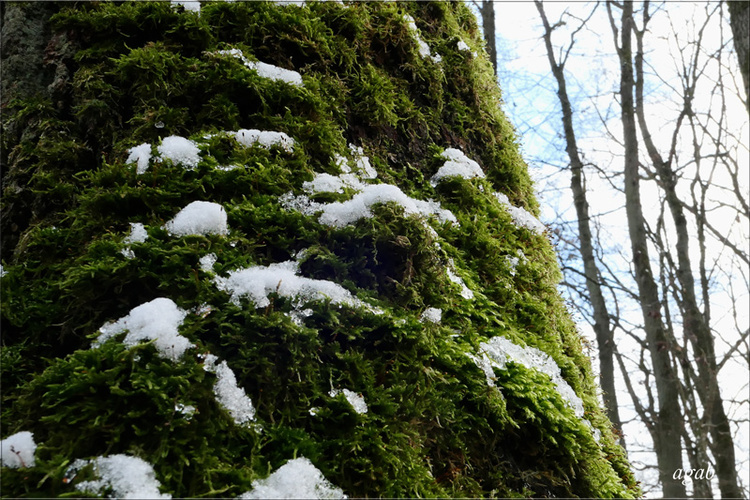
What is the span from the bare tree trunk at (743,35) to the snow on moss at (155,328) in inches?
155

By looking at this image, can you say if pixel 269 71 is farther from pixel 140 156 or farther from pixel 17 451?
pixel 17 451

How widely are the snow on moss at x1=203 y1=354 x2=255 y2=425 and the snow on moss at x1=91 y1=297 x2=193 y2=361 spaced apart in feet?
0.20

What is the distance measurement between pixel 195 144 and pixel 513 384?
1061 millimetres

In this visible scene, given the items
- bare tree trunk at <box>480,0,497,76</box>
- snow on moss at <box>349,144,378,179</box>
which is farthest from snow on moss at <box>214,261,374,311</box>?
bare tree trunk at <box>480,0,497,76</box>

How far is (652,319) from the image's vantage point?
6.94 meters

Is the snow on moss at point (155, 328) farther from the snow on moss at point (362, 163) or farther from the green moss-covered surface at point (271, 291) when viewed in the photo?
the snow on moss at point (362, 163)

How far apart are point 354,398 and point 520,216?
110cm

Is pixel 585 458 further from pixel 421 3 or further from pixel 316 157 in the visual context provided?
pixel 421 3

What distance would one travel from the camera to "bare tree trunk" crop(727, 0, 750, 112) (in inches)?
134

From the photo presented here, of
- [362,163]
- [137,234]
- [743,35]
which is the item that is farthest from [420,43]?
[743,35]

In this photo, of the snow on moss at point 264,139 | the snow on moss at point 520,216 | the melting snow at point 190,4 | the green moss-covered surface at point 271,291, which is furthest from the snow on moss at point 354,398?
the melting snow at point 190,4

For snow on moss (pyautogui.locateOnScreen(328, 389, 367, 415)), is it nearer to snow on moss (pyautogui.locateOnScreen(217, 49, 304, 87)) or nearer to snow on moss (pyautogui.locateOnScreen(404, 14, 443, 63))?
snow on moss (pyautogui.locateOnScreen(217, 49, 304, 87))

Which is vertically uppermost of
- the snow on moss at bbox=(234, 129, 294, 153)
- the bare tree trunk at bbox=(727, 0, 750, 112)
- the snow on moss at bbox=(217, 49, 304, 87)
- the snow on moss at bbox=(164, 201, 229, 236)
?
the bare tree trunk at bbox=(727, 0, 750, 112)

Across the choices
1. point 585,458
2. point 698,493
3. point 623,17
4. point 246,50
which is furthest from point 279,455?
point 623,17
